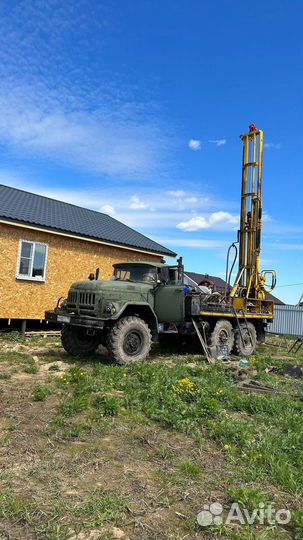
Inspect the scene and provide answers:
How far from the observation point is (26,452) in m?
4.10

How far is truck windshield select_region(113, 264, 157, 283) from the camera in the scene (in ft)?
33.7

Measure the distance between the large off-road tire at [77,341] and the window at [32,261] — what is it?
4144 millimetres

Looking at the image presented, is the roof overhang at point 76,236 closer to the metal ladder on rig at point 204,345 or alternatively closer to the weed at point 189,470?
the metal ladder on rig at point 204,345

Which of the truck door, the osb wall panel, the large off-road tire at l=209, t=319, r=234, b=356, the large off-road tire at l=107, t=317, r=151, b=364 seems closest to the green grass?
the large off-road tire at l=107, t=317, r=151, b=364

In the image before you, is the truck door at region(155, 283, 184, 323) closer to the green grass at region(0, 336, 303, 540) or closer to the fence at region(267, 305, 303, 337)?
the green grass at region(0, 336, 303, 540)

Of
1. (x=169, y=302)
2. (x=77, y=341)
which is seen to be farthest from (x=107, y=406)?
(x=169, y=302)

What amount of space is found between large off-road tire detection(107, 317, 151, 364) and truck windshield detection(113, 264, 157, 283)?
139 cm

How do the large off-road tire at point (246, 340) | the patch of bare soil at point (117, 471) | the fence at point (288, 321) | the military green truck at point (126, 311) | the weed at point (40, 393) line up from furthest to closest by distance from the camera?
the fence at point (288, 321) → the large off-road tire at point (246, 340) → the military green truck at point (126, 311) → the weed at point (40, 393) → the patch of bare soil at point (117, 471)

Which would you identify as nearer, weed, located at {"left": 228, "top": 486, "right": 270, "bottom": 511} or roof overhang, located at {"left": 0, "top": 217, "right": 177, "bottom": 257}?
weed, located at {"left": 228, "top": 486, "right": 270, "bottom": 511}

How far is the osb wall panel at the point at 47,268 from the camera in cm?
1296

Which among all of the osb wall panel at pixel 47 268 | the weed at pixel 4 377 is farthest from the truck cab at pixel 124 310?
the osb wall panel at pixel 47 268

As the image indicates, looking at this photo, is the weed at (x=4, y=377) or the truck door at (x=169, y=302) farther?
the truck door at (x=169, y=302)

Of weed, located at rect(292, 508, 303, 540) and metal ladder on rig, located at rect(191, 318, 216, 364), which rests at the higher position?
metal ladder on rig, located at rect(191, 318, 216, 364)

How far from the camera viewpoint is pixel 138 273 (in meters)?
10.4
